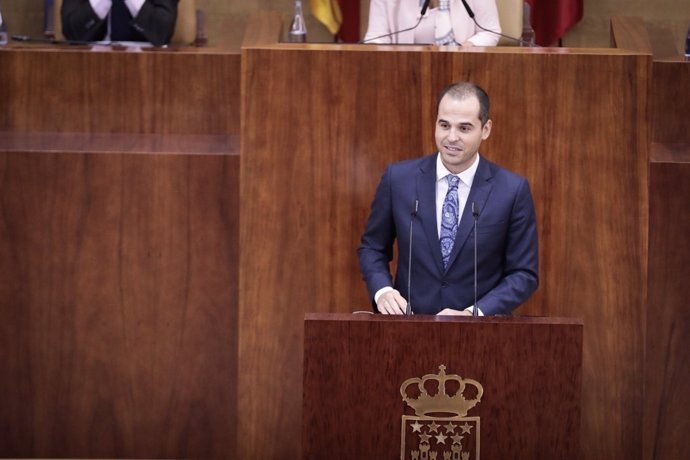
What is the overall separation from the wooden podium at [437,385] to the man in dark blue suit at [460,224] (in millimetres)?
336

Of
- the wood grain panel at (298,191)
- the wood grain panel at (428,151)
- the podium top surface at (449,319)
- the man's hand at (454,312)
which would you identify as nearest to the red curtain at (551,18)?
the wood grain panel at (428,151)

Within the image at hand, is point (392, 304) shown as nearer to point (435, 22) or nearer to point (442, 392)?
point (442, 392)

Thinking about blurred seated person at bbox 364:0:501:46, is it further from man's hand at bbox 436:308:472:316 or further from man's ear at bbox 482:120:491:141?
man's hand at bbox 436:308:472:316

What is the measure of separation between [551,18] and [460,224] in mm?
2391

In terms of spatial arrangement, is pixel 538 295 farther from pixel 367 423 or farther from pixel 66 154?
pixel 66 154

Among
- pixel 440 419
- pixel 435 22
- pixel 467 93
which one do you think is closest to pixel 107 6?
pixel 435 22

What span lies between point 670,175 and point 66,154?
151 cm

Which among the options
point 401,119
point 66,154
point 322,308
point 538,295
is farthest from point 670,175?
point 66,154

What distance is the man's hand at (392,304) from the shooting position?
2.85m

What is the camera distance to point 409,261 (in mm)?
2971

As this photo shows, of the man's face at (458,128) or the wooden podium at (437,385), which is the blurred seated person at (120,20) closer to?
the man's face at (458,128)

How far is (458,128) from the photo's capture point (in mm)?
2943

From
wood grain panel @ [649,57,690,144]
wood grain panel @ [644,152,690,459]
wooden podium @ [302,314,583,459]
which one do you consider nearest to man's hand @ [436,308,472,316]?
wooden podium @ [302,314,583,459]

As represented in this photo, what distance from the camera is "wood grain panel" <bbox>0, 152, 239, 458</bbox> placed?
3.45m
